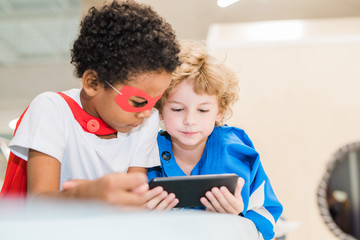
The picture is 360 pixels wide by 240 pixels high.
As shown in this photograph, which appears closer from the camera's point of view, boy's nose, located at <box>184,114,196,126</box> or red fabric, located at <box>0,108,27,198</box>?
red fabric, located at <box>0,108,27,198</box>

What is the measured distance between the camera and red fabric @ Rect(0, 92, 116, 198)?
774 millimetres

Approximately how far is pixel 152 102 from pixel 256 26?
277 centimetres

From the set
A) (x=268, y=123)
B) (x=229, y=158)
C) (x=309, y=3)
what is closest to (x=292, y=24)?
(x=309, y=3)

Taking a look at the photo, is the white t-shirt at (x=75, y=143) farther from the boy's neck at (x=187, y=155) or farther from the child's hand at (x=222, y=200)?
the child's hand at (x=222, y=200)

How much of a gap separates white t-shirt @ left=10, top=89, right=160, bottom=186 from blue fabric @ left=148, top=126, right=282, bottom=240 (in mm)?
75

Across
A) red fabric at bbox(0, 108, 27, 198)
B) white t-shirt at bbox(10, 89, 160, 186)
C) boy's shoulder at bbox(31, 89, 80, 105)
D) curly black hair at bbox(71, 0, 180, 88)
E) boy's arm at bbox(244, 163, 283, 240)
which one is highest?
curly black hair at bbox(71, 0, 180, 88)

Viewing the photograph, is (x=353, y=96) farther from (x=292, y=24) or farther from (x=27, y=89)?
(x=27, y=89)

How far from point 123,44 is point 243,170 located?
456mm

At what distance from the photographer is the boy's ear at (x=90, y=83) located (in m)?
0.80

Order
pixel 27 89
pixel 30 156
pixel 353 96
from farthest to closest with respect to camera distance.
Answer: pixel 353 96 → pixel 27 89 → pixel 30 156

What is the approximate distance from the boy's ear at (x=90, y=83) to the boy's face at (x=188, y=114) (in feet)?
0.91

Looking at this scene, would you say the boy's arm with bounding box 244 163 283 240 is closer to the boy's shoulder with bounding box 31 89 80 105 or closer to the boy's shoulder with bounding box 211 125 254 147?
the boy's shoulder with bounding box 211 125 254 147

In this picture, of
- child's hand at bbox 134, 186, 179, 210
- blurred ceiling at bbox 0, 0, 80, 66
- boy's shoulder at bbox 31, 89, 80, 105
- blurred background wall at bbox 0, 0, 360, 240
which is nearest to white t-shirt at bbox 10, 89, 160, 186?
boy's shoulder at bbox 31, 89, 80, 105

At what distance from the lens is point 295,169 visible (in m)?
2.95
